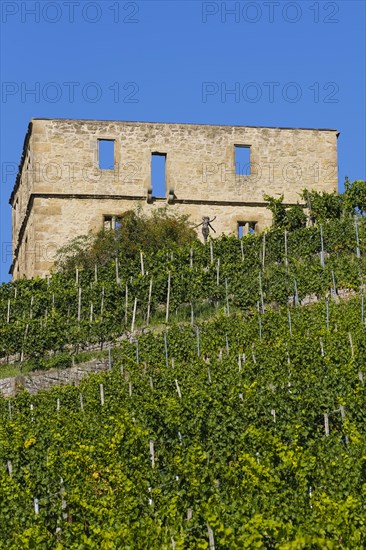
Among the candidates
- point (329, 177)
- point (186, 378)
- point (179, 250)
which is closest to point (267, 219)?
point (329, 177)

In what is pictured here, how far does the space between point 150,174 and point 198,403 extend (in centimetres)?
1326

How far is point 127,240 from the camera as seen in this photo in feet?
83.6

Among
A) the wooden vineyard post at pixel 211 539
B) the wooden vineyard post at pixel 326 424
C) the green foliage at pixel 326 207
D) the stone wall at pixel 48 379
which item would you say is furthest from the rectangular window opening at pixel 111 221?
the wooden vineyard post at pixel 211 539

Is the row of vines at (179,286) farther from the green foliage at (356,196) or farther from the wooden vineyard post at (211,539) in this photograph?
the wooden vineyard post at (211,539)

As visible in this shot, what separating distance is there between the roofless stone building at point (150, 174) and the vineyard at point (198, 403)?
10.3ft

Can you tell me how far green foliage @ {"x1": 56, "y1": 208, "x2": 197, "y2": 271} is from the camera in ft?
82.8

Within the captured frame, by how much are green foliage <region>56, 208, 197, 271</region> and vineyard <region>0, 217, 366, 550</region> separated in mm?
1012

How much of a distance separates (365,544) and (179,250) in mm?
13723

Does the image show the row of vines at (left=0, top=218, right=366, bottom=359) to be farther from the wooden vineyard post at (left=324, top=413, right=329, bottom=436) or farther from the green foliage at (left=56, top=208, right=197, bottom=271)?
the wooden vineyard post at (left=324, top=413, right=329, bottom=436)

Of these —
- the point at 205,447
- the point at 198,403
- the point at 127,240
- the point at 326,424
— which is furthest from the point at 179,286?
the point at 326,424

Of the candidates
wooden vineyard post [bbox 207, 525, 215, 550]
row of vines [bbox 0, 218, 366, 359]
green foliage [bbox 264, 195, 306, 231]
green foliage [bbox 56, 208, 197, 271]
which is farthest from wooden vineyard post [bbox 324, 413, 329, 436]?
green foliage [bbox 264, 195, 306, 231]

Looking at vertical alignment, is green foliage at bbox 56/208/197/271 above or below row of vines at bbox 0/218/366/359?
above

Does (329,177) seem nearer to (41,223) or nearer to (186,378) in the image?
(41,223)

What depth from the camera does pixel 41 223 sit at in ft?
88.5
